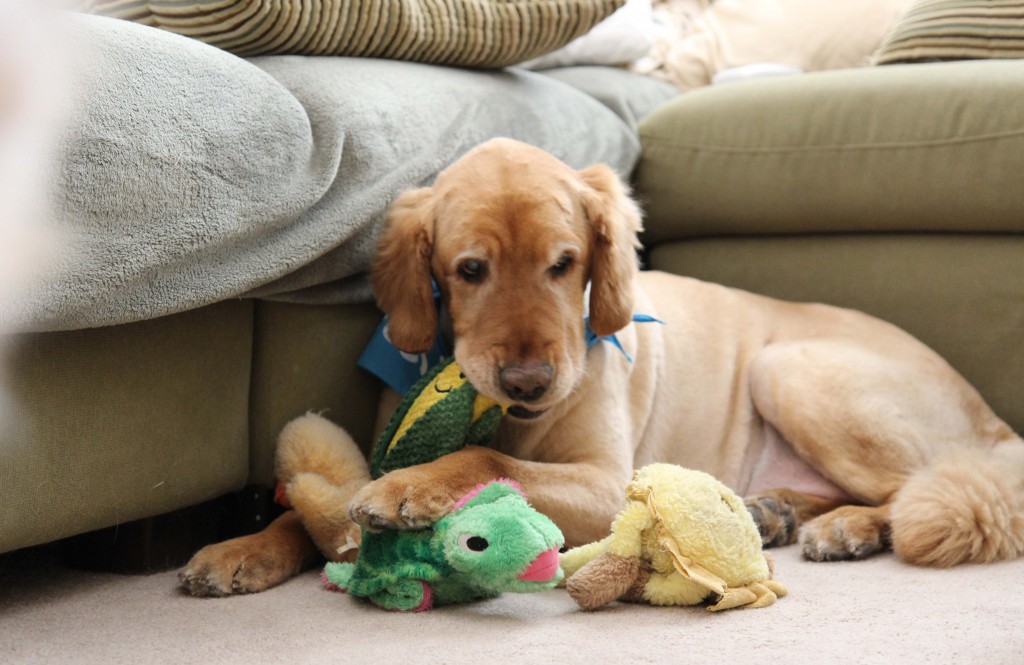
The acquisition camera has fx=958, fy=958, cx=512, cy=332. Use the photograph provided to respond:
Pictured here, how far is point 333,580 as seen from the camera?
1690 mm

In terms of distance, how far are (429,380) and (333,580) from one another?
44cm

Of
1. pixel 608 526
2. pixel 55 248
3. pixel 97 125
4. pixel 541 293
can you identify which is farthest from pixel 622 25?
pixel 55 248

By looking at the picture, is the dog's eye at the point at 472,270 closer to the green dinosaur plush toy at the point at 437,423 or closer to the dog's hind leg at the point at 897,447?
the green dinosaur plush toy at the point at 437,423

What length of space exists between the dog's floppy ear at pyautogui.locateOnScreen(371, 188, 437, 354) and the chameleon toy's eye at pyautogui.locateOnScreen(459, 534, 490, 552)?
0.56 m

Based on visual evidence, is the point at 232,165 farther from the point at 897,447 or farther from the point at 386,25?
the point at 897,447

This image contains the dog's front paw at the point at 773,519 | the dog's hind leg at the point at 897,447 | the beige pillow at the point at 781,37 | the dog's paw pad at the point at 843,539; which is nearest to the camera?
the dog's hind leg at the point at 897,447

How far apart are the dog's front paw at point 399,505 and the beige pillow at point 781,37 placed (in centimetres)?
293

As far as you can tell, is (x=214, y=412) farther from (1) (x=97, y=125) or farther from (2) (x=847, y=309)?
(2) (x=847, y=309)

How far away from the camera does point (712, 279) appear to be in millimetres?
2971

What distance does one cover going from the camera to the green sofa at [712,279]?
1.62 metres

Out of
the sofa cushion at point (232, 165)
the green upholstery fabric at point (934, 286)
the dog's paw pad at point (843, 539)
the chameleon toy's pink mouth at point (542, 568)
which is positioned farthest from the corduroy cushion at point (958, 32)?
the chameleon toy's pink mouth at point (542, 568)

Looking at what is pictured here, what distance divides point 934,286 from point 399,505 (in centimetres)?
171

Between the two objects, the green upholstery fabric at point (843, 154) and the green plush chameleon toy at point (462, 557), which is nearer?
the green plush chameleon toy at point (462, 557)

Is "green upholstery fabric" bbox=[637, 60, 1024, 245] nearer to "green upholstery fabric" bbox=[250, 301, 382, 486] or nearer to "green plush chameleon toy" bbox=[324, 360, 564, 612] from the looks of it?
"green upholstery fabric" bbox=[250, 301, 382, 486]
